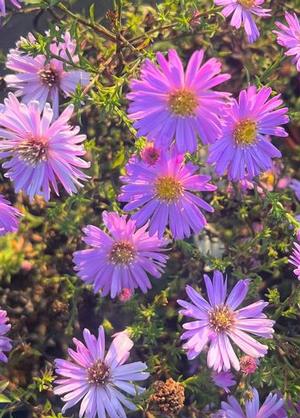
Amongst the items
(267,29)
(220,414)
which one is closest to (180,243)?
(220,414)

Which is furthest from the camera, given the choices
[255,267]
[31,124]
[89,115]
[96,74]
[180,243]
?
[89,115]

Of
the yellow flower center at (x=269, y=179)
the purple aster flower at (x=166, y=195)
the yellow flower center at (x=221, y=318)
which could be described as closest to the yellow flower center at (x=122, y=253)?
the purple aster flower at (x=166, y=195)

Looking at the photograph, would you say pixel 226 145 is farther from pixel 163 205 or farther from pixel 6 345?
pixel 6 345

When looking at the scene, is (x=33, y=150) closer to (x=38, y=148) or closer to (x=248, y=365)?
(x=38, y=148)

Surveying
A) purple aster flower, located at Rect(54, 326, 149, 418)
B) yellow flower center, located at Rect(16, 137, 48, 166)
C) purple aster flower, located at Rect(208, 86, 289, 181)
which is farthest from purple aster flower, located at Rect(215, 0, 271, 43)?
purple aster flower, located at Rect(54, 326, 149, 418)

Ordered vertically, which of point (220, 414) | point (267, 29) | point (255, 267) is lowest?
point (220, 414)

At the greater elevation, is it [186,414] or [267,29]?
[267,29]

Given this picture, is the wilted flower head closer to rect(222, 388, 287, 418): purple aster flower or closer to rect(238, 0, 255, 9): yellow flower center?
rect(222, 388, 287, 418): purple aster flower

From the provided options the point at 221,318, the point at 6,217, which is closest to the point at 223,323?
the point at 221,318
